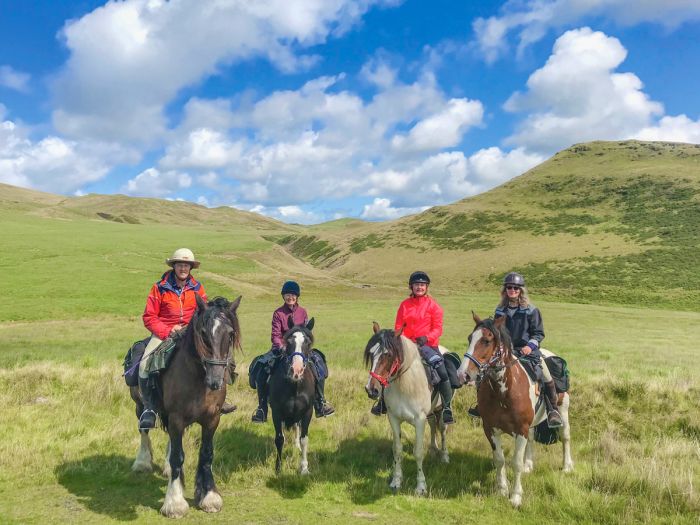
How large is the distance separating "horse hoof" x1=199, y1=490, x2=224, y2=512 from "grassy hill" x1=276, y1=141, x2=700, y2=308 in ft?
187

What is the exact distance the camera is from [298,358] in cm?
758

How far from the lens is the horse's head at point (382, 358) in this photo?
23.8 ft

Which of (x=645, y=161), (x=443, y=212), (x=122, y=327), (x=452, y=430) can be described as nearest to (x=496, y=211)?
(x=443, y=212)

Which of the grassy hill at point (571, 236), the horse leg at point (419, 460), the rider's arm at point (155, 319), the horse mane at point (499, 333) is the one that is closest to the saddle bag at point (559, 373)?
the horse mane at point (499, 333)

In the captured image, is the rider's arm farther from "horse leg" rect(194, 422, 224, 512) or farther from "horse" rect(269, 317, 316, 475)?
"horse" rect(269, 317, 316, 475)

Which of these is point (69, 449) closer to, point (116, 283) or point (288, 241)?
point (116, 283)

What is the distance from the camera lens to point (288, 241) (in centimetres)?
15975

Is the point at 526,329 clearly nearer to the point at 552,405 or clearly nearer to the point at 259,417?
the point at 552,405

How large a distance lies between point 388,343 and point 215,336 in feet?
9.51

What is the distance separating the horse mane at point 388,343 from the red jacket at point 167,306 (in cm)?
310

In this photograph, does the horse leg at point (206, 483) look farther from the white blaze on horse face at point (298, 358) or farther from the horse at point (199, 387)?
the white blaze on horse face at point (298, 358)

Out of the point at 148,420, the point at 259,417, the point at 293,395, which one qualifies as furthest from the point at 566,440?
the point at 148,420

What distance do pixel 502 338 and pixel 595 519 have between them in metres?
2.83

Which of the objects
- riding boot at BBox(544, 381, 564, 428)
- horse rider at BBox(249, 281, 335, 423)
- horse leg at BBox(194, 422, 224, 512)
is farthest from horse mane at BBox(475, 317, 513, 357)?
horse leg at BBox(194, 422, 224, 512)
